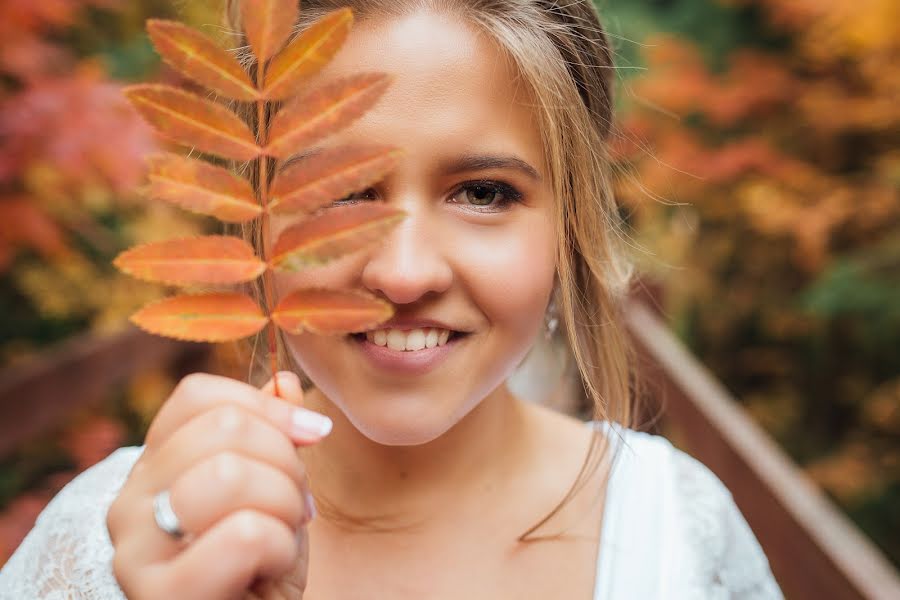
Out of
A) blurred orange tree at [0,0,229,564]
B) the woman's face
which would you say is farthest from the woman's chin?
blurred orange tree at [0,0,229,564]

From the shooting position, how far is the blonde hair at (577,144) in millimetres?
1021

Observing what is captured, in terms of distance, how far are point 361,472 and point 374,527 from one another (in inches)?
3.5

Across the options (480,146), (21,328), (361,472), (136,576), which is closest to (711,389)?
(361,472)

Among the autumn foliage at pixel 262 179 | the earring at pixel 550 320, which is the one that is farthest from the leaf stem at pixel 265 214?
the earring at pixel 550 320

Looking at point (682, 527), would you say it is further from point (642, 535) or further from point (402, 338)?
point (402, 338)

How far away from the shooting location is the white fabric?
1010 mm

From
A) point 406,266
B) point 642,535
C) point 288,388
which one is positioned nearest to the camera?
point 288,388

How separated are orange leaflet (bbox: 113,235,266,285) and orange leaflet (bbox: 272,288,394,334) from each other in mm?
41

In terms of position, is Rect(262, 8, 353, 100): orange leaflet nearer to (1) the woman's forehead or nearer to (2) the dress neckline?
(1) the woman's forehead

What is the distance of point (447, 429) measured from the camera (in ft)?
3.47

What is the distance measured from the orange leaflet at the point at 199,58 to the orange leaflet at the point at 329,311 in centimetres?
17

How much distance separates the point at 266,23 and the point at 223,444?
14.0 inches

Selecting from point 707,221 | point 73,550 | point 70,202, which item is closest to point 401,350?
point 73,550

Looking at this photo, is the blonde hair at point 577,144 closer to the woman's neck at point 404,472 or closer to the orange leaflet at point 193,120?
the woman's neck at point 404,472
